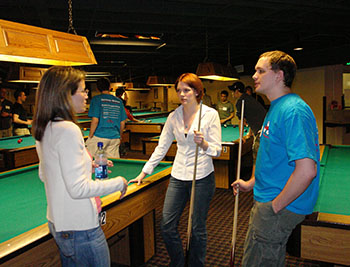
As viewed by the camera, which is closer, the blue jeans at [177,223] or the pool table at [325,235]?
the pool table at [325,235]

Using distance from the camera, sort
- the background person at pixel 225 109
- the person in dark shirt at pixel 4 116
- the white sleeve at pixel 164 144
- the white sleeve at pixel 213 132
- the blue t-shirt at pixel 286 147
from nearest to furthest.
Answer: the blue t-shirt at pixel 286 147, the white sleeve at pixel 213 132, the white sleeve at pixel 164 144, the person in dark shirt at pixel 4 116, the background person at pixel 225 109

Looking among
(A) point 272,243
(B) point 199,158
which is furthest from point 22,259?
(B) point 199,158

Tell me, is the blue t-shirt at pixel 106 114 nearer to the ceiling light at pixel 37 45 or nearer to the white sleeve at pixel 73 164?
the ceiling light at pixel 37 45

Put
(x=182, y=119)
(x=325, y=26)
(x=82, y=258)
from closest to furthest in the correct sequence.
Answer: (x=82, y=258) → (x=182, y=119) → (x=325, y=26)

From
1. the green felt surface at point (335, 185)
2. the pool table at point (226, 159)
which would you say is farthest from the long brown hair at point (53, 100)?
the pool table at point (226, 159)

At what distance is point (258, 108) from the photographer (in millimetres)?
3670

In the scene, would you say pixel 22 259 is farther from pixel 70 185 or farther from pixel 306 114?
pixel 306 114

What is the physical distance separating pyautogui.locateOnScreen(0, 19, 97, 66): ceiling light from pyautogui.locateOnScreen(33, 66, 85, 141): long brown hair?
114 cm

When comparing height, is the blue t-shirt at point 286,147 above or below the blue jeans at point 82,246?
above

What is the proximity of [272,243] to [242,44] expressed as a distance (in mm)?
6888

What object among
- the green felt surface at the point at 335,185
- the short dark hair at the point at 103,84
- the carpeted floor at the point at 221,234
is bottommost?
the carpeted floor at the point at 221,234

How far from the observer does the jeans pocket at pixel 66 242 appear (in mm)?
1274

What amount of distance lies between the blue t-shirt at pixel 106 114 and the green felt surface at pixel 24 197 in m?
0.81

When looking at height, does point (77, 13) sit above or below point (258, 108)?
above
